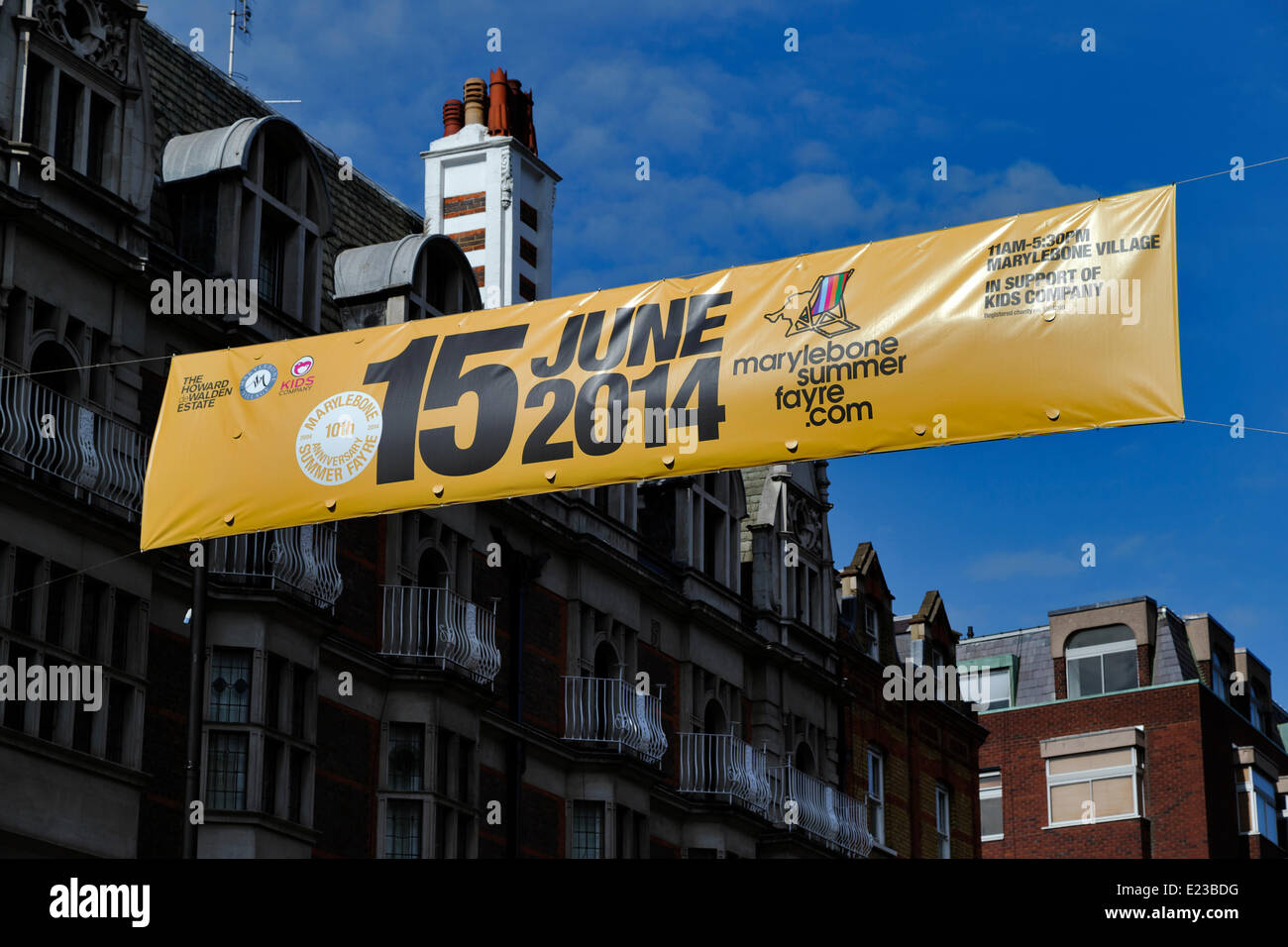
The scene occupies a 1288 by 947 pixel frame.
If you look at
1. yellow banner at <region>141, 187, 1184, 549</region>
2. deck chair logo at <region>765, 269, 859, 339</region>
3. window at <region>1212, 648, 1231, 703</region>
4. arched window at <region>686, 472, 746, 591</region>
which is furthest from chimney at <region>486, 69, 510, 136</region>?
window at <region>1212, 648, 1231, 703</region>

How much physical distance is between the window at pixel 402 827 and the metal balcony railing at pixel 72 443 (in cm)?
646

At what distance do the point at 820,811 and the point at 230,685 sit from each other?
16.0m

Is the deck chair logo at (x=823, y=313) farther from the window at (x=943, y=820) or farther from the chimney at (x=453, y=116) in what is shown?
the window at (x=943, y=820)

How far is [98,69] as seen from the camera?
2542 cm

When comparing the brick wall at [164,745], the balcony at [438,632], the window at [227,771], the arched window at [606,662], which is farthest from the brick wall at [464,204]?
the window at [227,771]

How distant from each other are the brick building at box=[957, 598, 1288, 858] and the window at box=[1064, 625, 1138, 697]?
39 millimetres

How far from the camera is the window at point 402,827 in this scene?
92.0 feet

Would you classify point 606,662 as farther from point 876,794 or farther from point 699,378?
point 699,378

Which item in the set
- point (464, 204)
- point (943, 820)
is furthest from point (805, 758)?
point (464, 204)

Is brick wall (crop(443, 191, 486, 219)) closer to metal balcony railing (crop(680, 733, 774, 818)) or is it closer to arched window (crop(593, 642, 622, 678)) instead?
arched window (crop(593, 642, 622, 678))

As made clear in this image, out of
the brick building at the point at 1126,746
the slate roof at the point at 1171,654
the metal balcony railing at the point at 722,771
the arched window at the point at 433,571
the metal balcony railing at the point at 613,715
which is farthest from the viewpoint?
the slate roof at the point at 1171,654

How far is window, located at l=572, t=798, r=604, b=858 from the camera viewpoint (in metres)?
32.1
